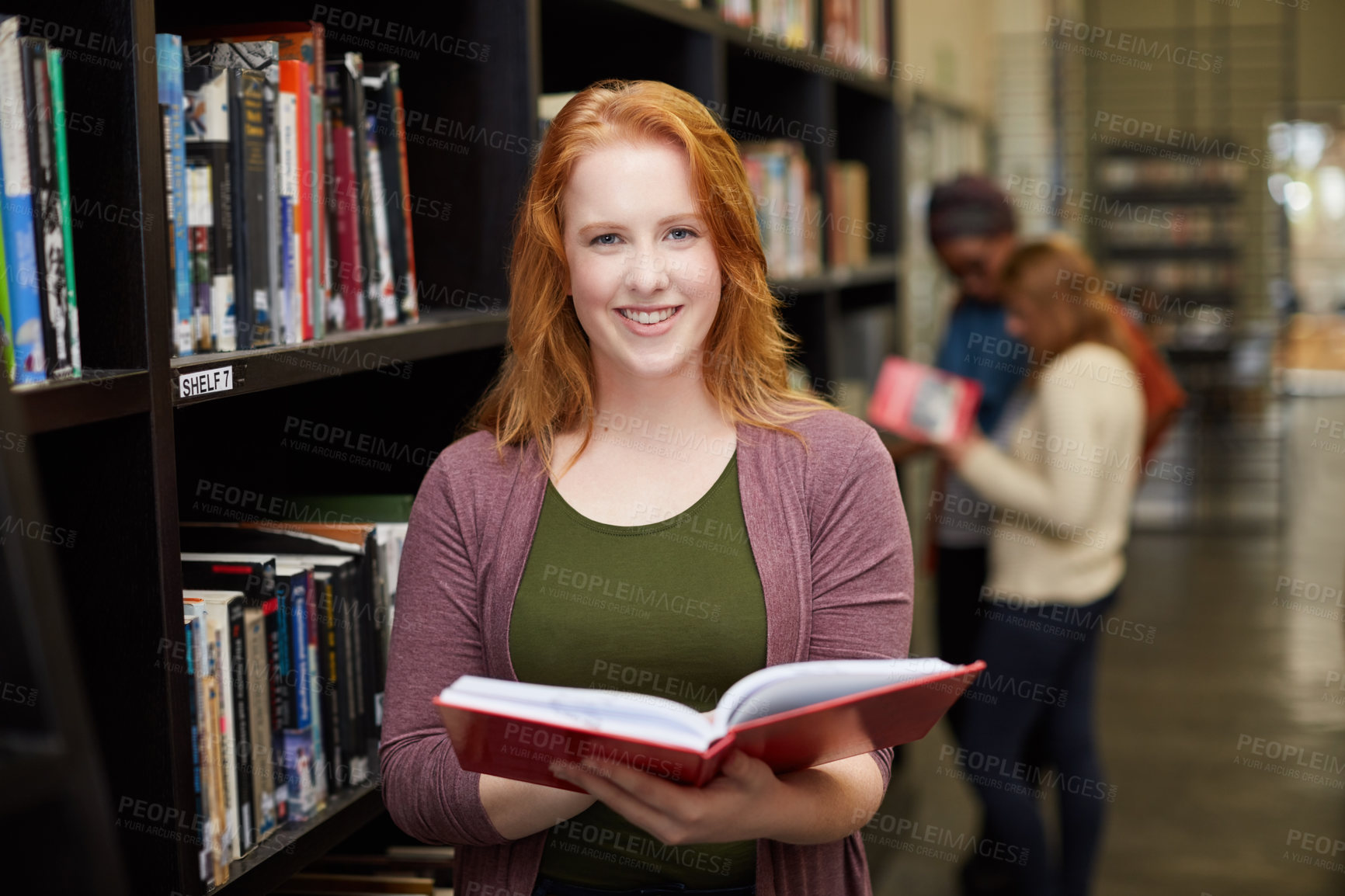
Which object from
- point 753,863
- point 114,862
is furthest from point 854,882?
point 114,862

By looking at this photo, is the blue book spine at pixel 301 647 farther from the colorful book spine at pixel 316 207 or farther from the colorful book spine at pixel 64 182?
the colorful book spine at pixel 64 182

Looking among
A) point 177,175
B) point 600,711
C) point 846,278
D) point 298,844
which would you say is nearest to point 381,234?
point 177,175

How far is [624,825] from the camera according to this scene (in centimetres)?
133

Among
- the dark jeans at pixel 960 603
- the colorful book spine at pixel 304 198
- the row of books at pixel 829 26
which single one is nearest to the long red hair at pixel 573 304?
the colorful book spine at pixel 304 198

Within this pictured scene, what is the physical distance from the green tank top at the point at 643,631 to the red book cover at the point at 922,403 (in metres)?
1.63

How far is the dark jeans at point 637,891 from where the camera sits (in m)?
1.31

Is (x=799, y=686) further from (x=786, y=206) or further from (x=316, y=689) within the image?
(x=786, y=206)

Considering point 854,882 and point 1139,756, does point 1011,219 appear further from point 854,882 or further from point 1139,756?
point 854,882

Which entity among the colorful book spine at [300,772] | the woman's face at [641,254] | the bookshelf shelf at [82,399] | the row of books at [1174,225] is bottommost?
the colorful book spine at [300,772]

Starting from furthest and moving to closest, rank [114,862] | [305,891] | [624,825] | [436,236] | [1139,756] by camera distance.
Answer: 1. [1139,756]
2. [436,236]
3. [305,891]
4. [624,825]
5. [114,862]

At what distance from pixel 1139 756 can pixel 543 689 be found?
3.57 metres

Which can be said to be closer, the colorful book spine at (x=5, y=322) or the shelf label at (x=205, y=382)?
the colorful book spine at (x=5, y=322)

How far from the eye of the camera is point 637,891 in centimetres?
131

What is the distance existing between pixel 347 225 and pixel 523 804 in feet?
2.41
